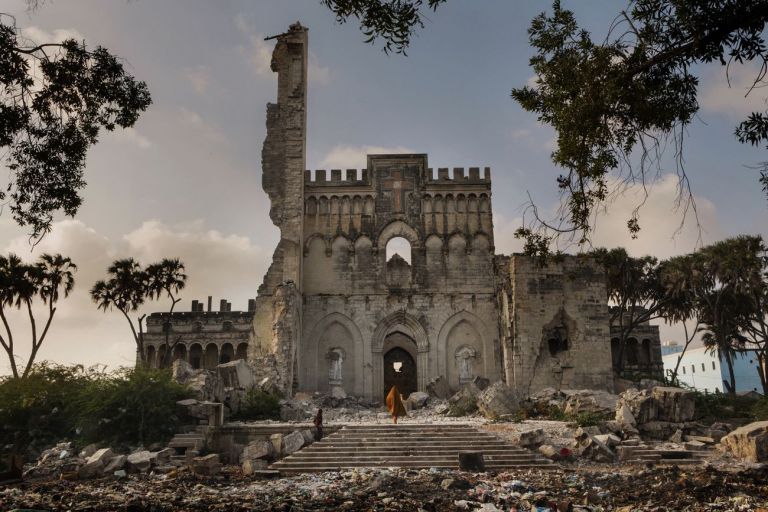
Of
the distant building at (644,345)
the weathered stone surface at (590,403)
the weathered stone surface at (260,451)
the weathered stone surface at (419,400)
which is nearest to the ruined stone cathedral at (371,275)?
the weathered stone surface at (419,400)

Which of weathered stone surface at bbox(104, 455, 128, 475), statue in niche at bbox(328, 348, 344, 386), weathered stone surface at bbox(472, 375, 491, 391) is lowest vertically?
weathered stone surface at bbox(104, 455, 128, 475)

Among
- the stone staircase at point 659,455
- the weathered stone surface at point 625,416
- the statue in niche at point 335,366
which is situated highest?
the statue in niche at point 335,366

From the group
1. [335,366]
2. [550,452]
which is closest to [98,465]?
[550,452]

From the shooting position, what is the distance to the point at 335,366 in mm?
28281

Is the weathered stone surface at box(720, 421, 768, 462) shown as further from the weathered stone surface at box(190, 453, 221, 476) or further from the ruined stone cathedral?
the ruined stone cathedral

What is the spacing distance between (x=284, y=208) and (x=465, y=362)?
10.5m

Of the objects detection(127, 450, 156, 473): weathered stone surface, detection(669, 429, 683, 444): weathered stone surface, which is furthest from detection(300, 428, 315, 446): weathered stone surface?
detection(669, 429, 683, 444): weathered stone surface

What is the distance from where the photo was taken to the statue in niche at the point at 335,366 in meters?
28.0

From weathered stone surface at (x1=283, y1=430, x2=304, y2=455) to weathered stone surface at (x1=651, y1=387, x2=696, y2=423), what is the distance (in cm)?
921

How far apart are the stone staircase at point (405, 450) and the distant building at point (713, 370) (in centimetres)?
3724

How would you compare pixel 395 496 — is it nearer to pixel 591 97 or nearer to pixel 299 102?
pixel 591 97

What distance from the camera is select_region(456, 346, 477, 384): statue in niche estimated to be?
2788cm

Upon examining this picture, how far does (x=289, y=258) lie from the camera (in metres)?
27.6

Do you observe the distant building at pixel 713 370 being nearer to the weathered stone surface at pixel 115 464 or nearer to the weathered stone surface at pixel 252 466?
the weathered stone surface at pixel 252 466
